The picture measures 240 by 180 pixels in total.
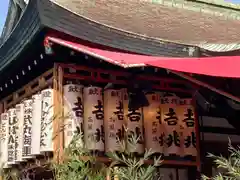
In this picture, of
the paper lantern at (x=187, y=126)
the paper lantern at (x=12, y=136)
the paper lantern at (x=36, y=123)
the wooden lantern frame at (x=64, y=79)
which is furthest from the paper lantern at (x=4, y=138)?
the paper lantern at (x=187, y=126)

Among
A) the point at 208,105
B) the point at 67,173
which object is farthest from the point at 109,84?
the point at 67,173

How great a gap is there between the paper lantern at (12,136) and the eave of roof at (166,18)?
1.88 m

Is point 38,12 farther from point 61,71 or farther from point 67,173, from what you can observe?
point 67,173

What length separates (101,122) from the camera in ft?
21.6

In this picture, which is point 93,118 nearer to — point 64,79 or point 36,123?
point 64,79

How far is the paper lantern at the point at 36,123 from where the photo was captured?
262 inches

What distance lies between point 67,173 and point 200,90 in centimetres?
327

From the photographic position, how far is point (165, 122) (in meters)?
7.12

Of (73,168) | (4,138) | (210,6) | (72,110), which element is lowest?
(73,168)

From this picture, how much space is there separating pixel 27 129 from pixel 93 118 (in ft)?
3.64

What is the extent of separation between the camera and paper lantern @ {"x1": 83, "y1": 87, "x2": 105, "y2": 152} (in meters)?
6.44

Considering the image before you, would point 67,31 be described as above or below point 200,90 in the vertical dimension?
above

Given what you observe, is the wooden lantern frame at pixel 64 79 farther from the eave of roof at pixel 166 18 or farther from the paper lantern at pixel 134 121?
the eave of roof at pixel 166 18

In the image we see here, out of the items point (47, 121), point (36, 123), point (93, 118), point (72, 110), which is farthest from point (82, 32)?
point (36, 123)
